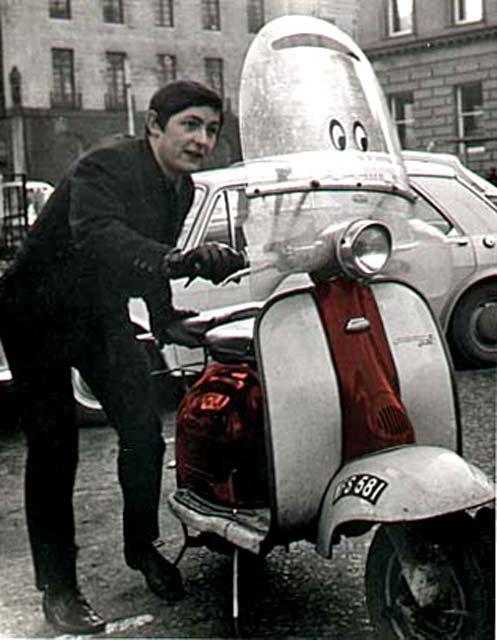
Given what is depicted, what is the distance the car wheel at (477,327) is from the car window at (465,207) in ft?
0.41

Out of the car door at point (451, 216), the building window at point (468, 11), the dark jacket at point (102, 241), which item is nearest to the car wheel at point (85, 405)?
the dark jacket at point (102, 241)

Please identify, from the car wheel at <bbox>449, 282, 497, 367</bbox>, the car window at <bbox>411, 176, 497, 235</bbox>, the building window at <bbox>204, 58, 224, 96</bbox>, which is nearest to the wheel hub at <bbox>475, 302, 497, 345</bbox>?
the car wheel at <bbox>449, 282, 497, 367</bbox>

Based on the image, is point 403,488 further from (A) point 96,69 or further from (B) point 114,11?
(B) point 114,11

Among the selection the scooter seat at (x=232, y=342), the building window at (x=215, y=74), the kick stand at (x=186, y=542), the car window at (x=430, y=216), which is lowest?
the kick stand at (x=186, y=542)

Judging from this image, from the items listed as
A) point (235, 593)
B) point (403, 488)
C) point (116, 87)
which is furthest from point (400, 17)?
point (235, 593)

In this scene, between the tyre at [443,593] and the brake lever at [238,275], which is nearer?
the tyre at [443,593]

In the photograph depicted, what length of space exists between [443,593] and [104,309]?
95 centimetres

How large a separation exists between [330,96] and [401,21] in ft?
0.70

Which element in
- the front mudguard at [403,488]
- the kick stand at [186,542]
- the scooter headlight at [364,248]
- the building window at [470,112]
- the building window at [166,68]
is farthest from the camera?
the kick stand at [186,542]

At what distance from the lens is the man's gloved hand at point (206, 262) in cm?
279

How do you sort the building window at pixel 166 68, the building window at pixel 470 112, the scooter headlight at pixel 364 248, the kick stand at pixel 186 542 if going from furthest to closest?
the kick stand at pixel 186 542 < the building window at pixel 166 68 < the building window at pixel 470 112 < the scooter headlight at pixel 364 248

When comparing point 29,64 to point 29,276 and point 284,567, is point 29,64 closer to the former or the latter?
point 29,276

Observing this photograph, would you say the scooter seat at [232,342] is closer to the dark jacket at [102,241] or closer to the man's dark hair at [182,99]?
the dark jacket at [102,241]

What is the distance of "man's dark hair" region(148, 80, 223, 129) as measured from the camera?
2846mm
